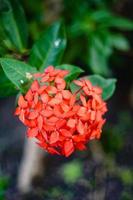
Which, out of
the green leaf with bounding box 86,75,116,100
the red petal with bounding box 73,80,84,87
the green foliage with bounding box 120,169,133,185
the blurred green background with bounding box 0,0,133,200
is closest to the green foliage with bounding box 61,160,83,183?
the blurred green background with bounding box 0,0,133,200

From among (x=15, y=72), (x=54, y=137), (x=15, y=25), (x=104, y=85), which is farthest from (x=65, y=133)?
(x=15, y=25)

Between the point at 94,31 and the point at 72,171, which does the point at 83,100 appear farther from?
the point at 72,171

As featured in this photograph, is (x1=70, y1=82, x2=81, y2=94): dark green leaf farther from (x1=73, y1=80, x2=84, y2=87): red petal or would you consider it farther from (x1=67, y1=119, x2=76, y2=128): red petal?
(x1=67, y1=119, x2=76, y2=128): red petal

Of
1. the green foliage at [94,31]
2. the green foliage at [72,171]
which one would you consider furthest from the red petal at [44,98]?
the green foliage at [72,171]

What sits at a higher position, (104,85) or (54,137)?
(54,137)

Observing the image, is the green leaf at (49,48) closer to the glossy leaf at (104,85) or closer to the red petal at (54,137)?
the glossy leaf at (104,85)
